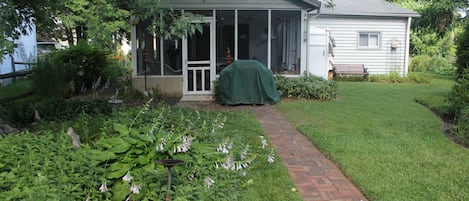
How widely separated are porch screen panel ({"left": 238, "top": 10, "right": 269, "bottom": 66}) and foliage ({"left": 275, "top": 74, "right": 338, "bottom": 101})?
126 cm

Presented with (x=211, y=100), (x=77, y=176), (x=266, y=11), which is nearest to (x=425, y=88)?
(x=266, y=11)

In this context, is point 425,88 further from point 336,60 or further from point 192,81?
point 192,81

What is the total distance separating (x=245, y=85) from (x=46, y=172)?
685 cm

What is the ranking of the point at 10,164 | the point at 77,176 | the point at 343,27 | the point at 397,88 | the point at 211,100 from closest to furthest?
the point at 77,176 → the point at 10,164 → the point at 211,100 → the point at 397,88 → the point at 343,27

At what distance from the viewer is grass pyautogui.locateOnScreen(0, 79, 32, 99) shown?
11805 mm

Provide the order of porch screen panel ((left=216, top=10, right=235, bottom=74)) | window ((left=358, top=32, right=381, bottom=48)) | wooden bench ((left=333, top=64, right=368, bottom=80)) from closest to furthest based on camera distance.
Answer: porch screen panel ((left=216, top=10, right=235, bottom=74)) < wooden bench ((left=333, top=64, right=368, bottom=80)) < window ((left=358, top=32, right=381, bottom=48))

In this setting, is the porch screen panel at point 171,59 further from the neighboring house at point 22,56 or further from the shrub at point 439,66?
the shrub at point 439,66

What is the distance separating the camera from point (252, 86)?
9.88 metres

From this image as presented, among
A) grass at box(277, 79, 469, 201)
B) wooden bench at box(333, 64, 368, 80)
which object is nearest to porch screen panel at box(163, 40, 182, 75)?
grass at box(277, 79, 469, 201)

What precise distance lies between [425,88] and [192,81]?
7861mm

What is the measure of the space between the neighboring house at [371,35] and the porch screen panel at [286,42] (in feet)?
18.2

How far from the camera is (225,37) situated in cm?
1135

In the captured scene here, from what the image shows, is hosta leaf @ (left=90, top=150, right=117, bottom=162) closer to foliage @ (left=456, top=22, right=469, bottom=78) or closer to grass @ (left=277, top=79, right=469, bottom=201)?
grass @ (left=277, top=79, right=469, bottom=201)

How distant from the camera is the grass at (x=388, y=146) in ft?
13.4
